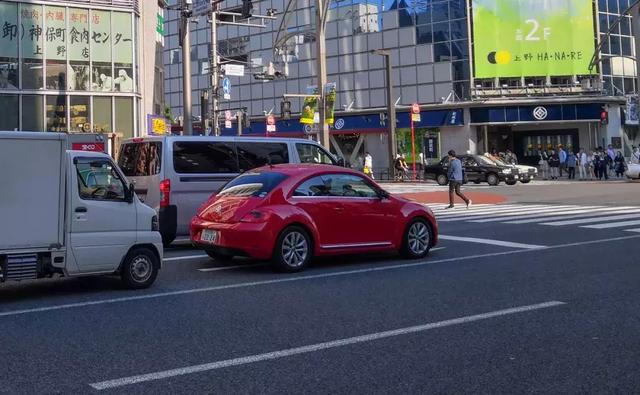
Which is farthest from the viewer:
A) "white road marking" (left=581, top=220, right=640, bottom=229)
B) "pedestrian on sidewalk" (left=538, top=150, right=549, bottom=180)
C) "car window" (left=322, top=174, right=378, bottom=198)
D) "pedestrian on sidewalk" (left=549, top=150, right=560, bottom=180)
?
"pedestrian on sidewalk" (left=538, top=150, right=549, bottom=180)

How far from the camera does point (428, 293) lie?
855 cm

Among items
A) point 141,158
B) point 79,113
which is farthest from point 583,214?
point 79,113

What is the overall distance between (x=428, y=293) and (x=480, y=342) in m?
2.33

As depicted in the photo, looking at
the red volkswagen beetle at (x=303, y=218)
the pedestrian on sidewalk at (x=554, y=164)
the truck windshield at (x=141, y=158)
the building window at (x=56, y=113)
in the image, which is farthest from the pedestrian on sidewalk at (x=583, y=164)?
the truck windshield at (x=141, y=158)

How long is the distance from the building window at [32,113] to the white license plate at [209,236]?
1857cm

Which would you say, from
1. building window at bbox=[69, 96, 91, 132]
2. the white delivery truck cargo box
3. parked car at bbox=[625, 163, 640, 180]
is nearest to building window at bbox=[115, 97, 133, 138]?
building window at bbox=[69, 96, 91, 132]

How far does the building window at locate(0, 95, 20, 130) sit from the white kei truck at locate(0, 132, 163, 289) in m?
19.6

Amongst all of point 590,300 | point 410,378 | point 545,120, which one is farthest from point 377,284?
point 545,120

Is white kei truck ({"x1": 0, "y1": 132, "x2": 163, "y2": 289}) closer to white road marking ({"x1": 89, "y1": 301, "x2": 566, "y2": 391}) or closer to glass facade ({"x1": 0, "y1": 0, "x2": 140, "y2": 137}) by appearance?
white road marking ({"x1": 89, "y1": 301, "x2": 566, "y2": 391})

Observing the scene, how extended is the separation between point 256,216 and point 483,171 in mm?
27503

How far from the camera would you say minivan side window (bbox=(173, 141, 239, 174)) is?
12.8 m

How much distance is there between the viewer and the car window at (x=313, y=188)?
1037 cm

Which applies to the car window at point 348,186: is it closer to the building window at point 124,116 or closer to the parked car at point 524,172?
the building window at point 124,116

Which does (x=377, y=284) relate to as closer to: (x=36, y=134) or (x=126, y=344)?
(x=126, y=344)
